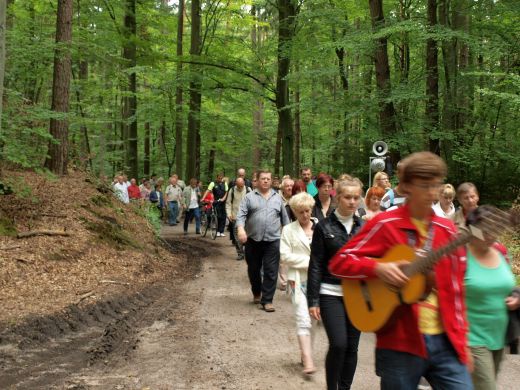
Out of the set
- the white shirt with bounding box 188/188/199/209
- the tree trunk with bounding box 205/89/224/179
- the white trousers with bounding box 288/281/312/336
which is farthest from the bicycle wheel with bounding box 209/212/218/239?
the white trousers with bounding box 288/281/312/336

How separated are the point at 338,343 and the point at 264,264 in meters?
4.37

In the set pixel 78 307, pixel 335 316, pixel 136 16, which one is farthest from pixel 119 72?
pixel 335 316

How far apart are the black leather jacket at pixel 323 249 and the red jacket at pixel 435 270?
1616 mm

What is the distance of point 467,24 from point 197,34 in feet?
35.8

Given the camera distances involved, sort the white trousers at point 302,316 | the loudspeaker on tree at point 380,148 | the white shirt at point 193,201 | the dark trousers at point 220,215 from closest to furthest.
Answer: the white trousers at point 302,316
the loudspeaker on tree at point 380,148
the dark trousers at point 220,215
the white shirt at point 193,201

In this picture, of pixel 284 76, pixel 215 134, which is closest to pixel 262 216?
pixel 284 76

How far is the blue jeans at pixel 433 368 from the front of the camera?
2566 mm

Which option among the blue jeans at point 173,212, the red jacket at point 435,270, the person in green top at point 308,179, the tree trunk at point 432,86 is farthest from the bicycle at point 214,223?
the red jacket at point 435,270

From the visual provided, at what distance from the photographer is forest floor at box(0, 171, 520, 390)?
205 inches

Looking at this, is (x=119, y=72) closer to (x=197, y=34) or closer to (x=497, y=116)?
(x=197, y=34)

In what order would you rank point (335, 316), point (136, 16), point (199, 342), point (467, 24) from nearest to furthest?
point (335, 316)
point (199, 342)
point (467, 24)
point (136, 16)

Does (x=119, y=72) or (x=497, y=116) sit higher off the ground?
(x=119, y=72)

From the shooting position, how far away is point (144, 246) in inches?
491

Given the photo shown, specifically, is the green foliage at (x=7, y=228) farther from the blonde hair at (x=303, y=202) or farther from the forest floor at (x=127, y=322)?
the blonde hair at (x=303, y=202)
